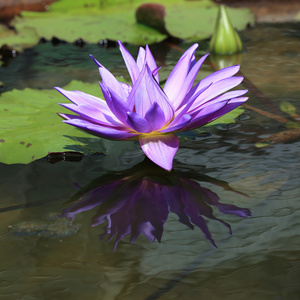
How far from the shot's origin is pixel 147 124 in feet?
3.53

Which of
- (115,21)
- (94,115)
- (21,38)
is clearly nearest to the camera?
(94,115)

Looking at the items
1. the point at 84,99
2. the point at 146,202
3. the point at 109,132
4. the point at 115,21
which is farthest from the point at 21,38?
the point at 146,202

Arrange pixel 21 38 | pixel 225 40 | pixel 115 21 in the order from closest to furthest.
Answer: pixel 225 40, pixel 21 38, pixel 115 21

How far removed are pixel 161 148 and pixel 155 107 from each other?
114mm

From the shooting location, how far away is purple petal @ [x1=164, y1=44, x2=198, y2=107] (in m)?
1.19

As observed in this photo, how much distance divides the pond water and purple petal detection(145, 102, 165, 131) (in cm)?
12

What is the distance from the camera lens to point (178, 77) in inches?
47.1

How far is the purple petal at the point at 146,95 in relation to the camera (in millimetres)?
1045

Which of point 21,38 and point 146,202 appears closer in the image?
point 146,202

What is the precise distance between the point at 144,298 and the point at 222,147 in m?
0.59

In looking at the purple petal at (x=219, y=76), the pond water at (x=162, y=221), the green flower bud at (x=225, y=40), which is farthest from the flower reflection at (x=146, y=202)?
the green flower bud at (x=225, y=40)

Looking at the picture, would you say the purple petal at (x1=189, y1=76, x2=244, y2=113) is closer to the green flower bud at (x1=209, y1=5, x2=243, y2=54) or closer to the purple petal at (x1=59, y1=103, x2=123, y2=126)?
the purple petal at (x1=59, y1=103, x2=123, y2=126)

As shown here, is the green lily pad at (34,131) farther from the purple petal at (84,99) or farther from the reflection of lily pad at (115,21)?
the reflection of lily pad at (115,21)

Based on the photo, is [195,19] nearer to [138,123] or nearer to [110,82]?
[110,82]
